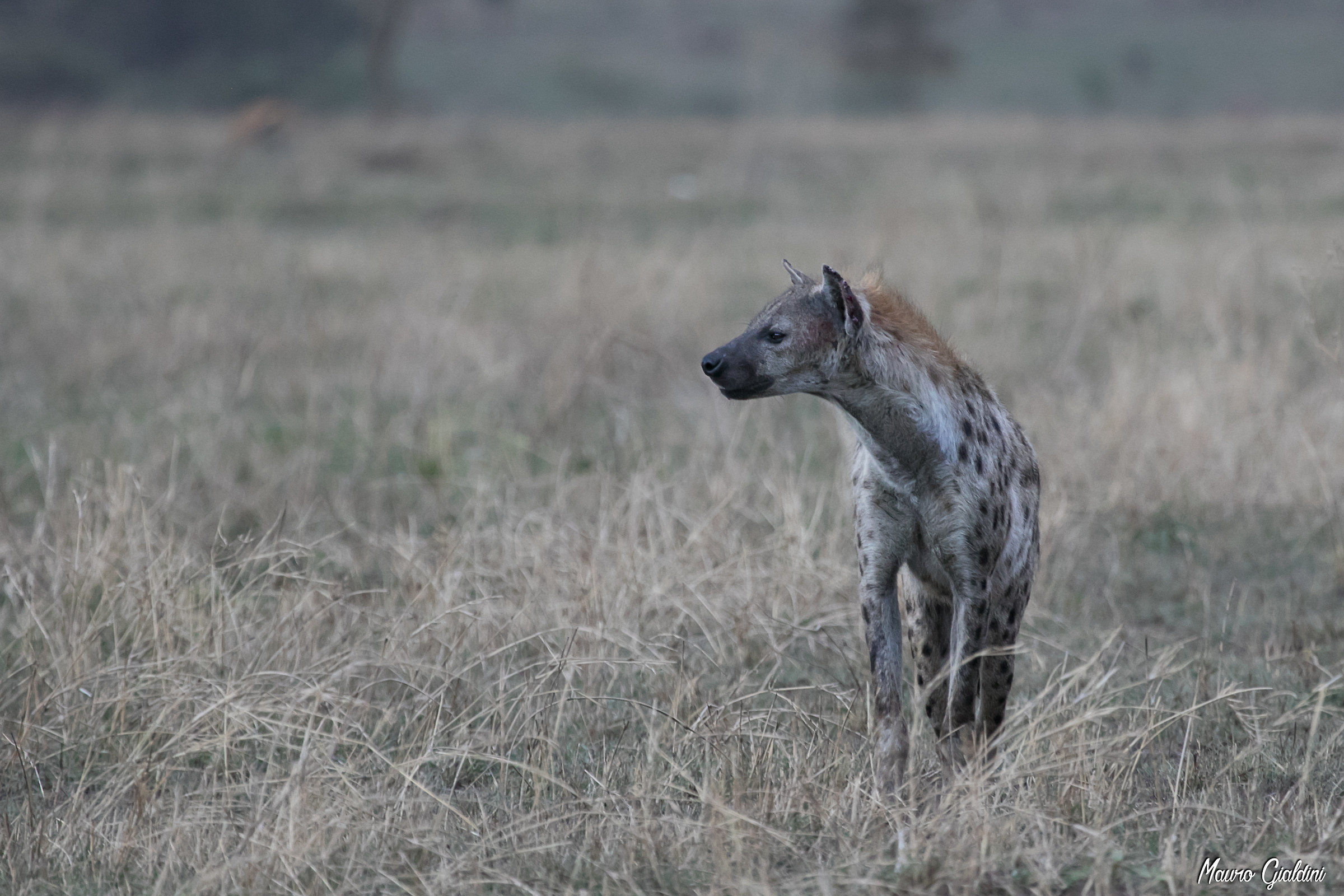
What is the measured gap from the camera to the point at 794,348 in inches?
140

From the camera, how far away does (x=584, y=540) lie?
17.4ft

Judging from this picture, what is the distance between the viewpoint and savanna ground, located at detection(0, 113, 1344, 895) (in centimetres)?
346

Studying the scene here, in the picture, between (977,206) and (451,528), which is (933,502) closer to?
(451,528)

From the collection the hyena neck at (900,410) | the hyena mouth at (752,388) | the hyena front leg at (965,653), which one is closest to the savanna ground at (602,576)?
the hyena front leg at (965,653)

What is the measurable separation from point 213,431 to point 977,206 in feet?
33.0

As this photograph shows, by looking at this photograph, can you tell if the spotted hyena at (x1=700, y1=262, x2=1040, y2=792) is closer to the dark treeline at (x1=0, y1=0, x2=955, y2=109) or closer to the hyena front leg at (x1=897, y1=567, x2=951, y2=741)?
the hyena front leg at (x1=897, y1=567, x2=951, y2=741)

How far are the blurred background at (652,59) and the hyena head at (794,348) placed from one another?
2974 cm

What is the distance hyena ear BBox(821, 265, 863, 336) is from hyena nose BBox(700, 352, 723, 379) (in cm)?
31

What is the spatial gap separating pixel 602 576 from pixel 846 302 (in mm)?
1787

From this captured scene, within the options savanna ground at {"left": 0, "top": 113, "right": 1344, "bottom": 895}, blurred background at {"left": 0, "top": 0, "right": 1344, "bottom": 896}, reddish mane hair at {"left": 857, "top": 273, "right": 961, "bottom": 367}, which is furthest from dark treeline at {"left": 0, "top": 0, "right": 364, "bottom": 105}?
reddish mane hair at {"left": 857, "top": 273, "right": 961, "bottom": 367}

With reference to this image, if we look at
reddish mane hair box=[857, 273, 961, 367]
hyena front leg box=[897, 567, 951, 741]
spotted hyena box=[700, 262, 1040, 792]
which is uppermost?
reddish mane hair box=[857, 273, 961, 367]

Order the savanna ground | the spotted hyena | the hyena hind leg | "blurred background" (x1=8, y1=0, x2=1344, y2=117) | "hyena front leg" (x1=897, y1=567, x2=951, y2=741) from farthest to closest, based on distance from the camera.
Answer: "blurred background" (x1=8, y1=0, x2=1344, y2=117) → "hyena front leg" (x1=897, y1=567, x2=951, y2=741) → the hyena hind leg → the spotted hyena → the savanna ground

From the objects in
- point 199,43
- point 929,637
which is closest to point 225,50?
point 199,43

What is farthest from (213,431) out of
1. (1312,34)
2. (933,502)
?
(1312,34)
